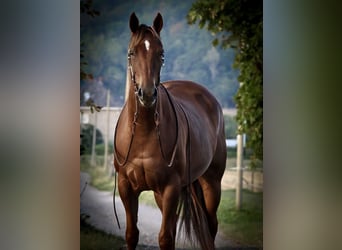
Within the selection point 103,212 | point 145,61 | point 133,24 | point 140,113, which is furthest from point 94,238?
point 133,24

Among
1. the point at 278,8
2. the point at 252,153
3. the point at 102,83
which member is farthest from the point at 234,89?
the point at 102,83

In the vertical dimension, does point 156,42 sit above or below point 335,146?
above

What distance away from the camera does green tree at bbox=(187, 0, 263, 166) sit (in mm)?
1802

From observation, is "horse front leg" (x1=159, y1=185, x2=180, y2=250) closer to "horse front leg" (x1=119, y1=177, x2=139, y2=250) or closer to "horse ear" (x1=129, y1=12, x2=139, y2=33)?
"horse front leg" (x1=119, y1=177, x2=139, y2=250)

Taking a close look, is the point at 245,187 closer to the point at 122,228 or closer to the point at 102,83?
the point at 122,228

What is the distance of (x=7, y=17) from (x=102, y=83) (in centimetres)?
46

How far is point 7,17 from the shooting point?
6.04ft

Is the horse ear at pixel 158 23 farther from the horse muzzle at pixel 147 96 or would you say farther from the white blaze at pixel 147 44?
the horse muzzle at pixel 147 96

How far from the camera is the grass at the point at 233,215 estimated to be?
1793 millimetres

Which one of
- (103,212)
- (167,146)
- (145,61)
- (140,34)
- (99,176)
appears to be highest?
(140,34)

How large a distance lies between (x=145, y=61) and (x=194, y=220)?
63cm

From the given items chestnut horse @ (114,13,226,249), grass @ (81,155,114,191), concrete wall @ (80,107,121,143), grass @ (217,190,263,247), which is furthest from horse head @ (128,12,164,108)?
grass @ (217,190,263,247)

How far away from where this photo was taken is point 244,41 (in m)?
1.82

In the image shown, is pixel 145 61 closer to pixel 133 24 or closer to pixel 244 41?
pixel 133 24
